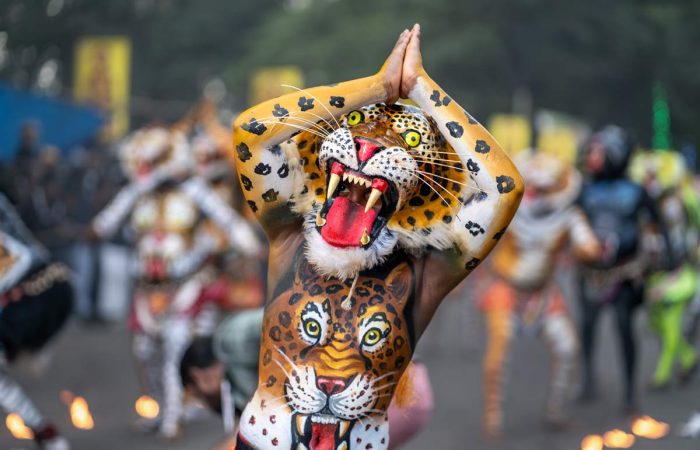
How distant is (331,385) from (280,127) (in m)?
0.86

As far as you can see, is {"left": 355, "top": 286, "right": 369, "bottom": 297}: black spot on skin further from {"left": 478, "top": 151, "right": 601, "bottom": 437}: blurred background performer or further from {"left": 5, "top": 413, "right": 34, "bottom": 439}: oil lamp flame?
{"left": 478, "top": 151, "right": 601, "bottom": 437}: blurred background performer

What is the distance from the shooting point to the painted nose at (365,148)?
345cm

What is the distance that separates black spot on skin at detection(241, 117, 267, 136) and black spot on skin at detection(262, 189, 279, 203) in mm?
203

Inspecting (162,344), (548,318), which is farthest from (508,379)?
(162,344)

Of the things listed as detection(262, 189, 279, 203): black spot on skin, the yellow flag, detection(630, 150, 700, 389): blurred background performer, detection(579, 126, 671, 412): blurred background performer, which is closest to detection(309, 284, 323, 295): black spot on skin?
detection(262, 189, 279, 203): black spot on skin

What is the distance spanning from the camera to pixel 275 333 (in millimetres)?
3625

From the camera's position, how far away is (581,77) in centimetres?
3716

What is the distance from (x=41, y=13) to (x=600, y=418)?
95.3ft

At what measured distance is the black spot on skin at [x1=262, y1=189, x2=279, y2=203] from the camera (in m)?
3.66

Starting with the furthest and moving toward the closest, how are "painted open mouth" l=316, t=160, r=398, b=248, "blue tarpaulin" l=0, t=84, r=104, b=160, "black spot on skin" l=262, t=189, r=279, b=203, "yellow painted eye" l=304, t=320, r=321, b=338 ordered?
"blue tarpaulin" l=0, t=84, r=104, b=160
"black spot on skin" l=262, t=189, r=279, b=203
"yellow painted eye" l=304, t=320, r=321, b=338
"painted open mouth" l=316, t=160, r=398, b=248

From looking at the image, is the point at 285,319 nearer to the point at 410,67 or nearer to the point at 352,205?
the point at 352,205

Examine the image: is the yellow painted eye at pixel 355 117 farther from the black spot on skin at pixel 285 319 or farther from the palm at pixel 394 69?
the black spot on skin at pixel 285 319

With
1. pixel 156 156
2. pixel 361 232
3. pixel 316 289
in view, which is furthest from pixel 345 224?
pixel 156 156

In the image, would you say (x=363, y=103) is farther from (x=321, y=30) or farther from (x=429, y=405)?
(x=321, y=30)
